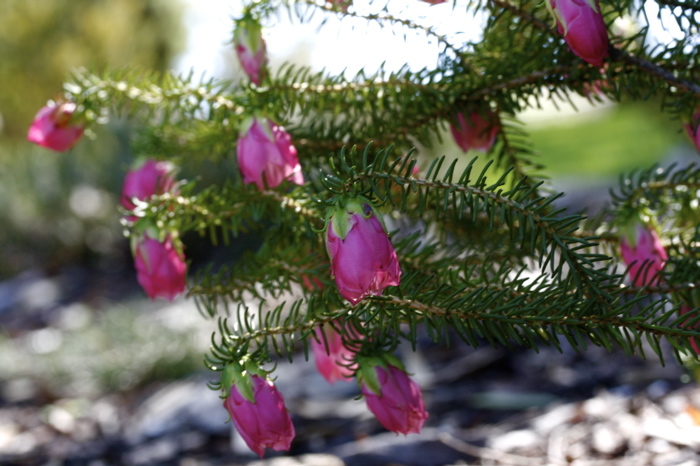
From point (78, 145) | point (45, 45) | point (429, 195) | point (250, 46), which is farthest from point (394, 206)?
point (45, 45)

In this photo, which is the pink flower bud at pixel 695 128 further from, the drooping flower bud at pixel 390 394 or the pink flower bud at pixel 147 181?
the pink flower bud at pixel 147 181

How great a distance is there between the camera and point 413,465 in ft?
2.83

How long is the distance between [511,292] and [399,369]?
0.11 m

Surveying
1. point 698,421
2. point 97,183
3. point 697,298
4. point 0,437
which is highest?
point 97,183

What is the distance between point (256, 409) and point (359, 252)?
0.15 m

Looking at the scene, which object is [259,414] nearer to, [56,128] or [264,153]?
[264,153]

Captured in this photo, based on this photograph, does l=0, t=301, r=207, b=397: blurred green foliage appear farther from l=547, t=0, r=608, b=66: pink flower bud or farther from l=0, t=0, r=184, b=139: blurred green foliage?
l=0, t=0, r=184, b=139: blurred green foliage

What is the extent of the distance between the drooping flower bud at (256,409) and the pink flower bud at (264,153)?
0.53 ft

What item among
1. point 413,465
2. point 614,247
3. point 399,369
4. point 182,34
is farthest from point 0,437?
point 182,34

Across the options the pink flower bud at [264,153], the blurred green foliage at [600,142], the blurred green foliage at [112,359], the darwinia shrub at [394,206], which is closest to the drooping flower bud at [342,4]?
the darwinia shrub at [394,206]

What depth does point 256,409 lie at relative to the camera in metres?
0.47

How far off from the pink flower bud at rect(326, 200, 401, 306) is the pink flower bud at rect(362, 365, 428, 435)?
0.13m

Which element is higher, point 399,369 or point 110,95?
point 110,95

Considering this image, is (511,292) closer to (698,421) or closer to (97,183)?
(698,421)
